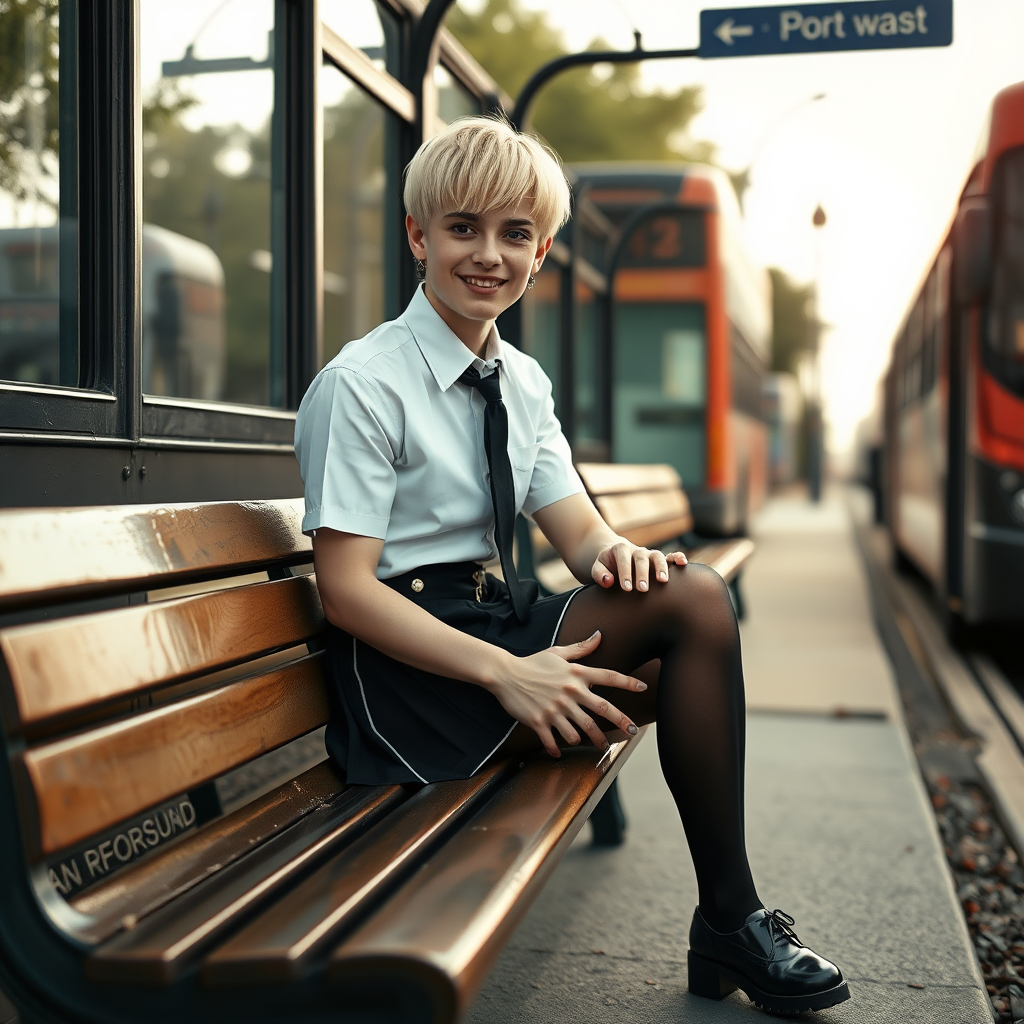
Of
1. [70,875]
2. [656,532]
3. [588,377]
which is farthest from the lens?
[588,377]

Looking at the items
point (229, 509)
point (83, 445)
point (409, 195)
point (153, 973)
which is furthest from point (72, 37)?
point (153, 973)

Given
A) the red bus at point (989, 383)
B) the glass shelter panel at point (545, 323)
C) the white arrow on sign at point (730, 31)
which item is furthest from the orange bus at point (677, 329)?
the white arrow on sign at point (730, 31)

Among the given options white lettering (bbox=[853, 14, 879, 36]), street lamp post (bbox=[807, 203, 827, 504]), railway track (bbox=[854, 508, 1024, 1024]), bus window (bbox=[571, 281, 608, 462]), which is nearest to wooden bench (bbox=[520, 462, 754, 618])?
railway track (bbox=[854, 508, 1024, 1024])

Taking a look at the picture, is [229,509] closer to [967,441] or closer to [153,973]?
[153,973]

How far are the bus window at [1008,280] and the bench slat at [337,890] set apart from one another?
537 cm

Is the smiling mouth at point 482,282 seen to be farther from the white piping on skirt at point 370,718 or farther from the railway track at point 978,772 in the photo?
the railway track at point 978,772

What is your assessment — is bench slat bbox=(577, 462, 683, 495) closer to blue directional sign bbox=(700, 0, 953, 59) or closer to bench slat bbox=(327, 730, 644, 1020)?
blue directional sign bbox=(700, 0, 953, 59)

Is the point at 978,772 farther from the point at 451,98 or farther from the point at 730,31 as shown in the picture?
the point at 451,98

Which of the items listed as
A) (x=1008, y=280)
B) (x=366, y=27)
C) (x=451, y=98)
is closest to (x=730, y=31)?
(x=451, y=98)

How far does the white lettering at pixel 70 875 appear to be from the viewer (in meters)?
2.66

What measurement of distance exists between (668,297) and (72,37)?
943 cm

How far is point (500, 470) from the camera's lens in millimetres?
2332

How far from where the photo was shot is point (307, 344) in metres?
4.29

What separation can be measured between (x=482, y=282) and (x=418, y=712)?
770 millimetres
